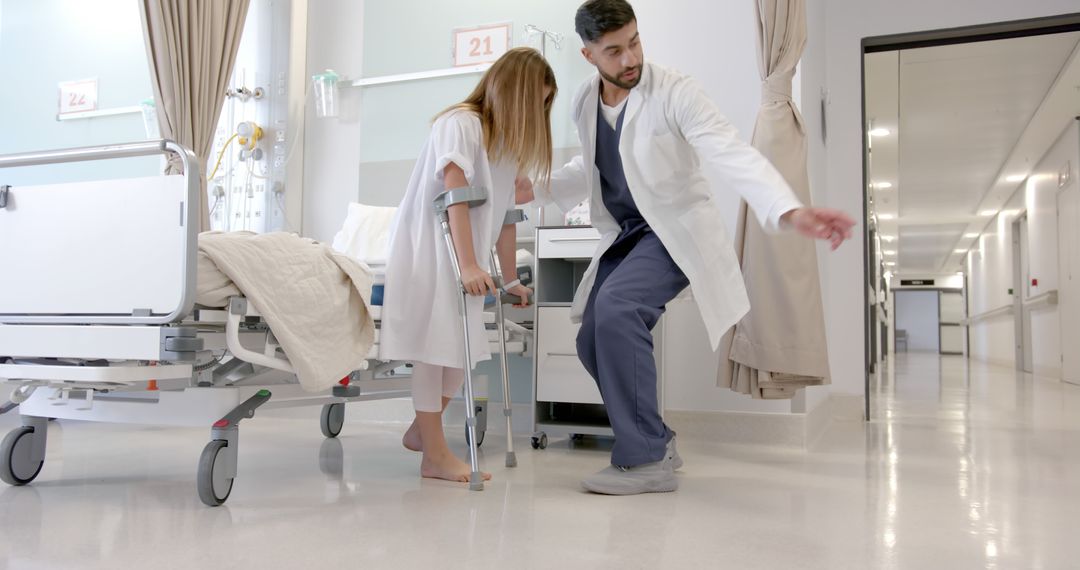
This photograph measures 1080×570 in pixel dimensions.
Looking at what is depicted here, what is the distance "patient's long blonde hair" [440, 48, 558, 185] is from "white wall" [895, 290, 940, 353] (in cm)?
3016

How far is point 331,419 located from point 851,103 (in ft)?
11.9

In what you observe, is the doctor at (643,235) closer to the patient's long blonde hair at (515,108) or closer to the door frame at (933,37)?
the patient's long blonde hair at (515,108)

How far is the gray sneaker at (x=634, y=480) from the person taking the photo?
7.73 ft

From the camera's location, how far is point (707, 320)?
246 cm

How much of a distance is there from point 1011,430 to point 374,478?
3327mm

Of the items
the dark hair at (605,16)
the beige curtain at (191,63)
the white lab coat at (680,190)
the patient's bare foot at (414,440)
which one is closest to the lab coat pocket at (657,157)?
the white lab coat at (680,190)

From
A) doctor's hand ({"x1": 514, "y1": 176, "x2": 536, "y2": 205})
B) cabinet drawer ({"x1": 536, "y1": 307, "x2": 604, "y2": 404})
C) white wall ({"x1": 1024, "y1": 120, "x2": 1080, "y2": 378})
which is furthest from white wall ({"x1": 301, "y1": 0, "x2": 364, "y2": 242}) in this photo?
white wall ({"x1": 1024, "y1": 120, "x2": 1080, "y2": 378})

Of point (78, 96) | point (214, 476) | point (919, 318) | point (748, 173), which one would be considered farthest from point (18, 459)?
point (919, 318)

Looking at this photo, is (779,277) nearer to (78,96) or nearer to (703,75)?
(703,75)

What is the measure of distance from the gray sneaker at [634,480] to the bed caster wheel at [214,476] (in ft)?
3.30

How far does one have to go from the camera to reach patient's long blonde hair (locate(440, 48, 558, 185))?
260cm

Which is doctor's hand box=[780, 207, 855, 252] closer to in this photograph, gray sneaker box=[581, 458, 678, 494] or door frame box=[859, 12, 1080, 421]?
gray sneaker box=[581, 458, 678, 494]

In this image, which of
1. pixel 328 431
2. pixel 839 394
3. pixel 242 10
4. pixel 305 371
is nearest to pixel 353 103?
pixel 242 10

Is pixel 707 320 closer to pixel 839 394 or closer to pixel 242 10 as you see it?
pixel 839 394
